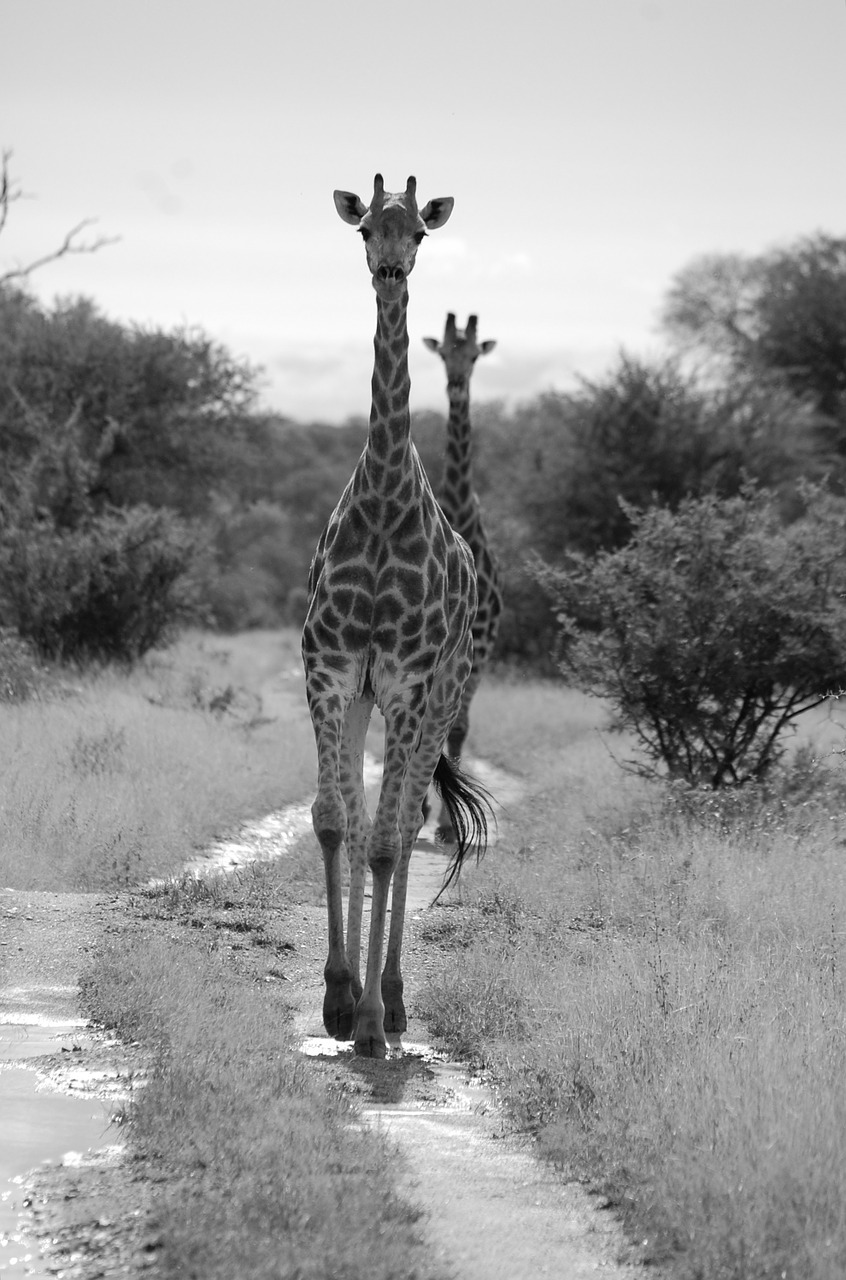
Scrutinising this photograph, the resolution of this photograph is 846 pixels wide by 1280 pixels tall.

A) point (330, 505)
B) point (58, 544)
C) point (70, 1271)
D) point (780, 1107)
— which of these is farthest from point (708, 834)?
point (330, 505)

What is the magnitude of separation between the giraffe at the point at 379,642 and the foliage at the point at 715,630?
223 inches

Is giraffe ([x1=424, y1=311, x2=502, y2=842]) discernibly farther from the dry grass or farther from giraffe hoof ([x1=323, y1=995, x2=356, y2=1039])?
giraffe hoof ([x1=323, y1=995, x2=356, y2=1039])

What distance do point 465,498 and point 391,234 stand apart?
7.02m

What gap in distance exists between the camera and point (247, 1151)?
4.88m

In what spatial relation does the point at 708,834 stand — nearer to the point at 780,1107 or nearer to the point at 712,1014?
the point at 712,1014

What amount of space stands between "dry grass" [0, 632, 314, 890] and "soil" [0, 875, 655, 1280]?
1958 mm

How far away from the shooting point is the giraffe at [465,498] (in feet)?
45.0

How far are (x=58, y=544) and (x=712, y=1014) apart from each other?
14.8 meters

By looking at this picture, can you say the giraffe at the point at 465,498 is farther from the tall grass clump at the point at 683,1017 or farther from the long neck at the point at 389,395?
the long neck at the point at 389,395

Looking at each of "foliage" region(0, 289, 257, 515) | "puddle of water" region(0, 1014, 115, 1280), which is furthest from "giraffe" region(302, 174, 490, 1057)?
"foliage" region(0, 289, 257, 515)

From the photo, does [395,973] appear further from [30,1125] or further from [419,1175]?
[30,1125]

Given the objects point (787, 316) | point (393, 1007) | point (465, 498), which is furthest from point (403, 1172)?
point (787, 316)

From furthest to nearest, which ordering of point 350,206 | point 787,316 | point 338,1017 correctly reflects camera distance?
point 787,316
point 350,206
point 338,1017

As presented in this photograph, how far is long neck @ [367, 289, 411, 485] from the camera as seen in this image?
24.5 ft
